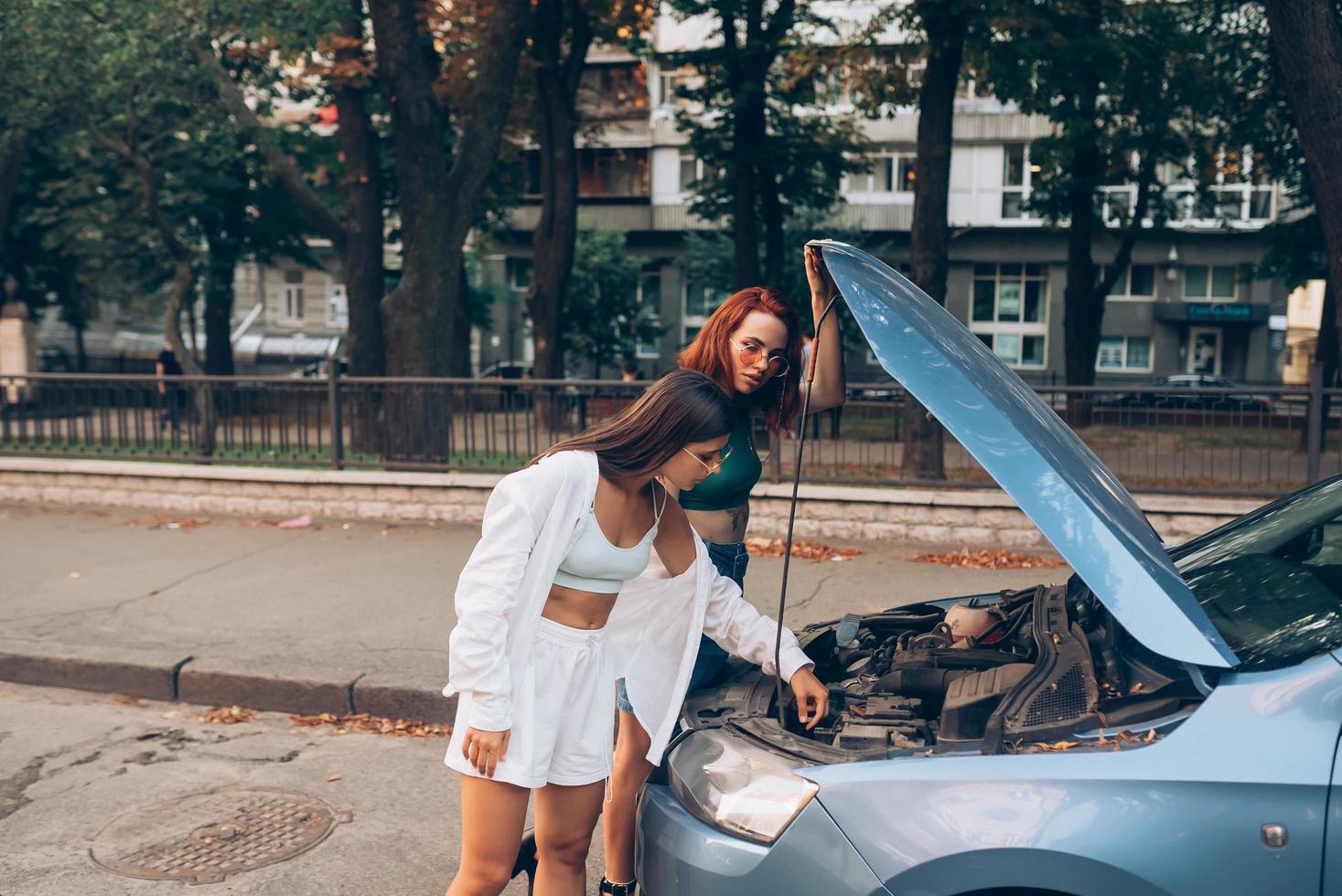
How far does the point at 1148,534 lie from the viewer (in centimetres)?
286

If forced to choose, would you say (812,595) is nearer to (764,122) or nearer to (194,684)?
(194,684)

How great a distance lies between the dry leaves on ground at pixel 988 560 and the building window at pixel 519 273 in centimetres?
3539

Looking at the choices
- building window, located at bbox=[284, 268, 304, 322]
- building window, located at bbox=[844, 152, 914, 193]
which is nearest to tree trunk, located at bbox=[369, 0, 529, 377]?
building window, located at bbox=[844, 152, 914, 193]

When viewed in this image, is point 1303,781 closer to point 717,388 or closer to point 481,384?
point 717,388

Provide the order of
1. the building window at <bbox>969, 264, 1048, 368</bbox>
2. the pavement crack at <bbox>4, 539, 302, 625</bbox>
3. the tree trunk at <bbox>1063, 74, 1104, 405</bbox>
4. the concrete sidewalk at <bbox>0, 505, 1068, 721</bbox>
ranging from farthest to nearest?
the building window at <bbox>969, 264, 1048, 368</bbox> < the tree trunk at <bbox>1063, 74, 1104, 405</bbox> < the pavement crack at <bbox>4, 539, 302, 625</bbox> < the concrete sidewalk at <bbox>0, 505, 1068, 721</bbox>

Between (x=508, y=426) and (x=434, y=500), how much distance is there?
38.0 inches

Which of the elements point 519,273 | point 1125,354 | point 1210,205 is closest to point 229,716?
point 1210,205

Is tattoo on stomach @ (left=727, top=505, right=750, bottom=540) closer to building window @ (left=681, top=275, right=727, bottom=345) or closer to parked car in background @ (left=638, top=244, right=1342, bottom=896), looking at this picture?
parked car in background @ (left=638, top=244, right=1342, bottom=896)

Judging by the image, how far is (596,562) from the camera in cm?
294

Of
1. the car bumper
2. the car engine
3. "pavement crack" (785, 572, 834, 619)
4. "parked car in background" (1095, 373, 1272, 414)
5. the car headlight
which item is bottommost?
"pavement crack" (785, 572, 834, 619)

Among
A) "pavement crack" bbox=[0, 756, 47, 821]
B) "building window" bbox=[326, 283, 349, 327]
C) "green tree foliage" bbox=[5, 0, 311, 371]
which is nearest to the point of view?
"pavement crack" bbox=[0, 756, 47, 821]

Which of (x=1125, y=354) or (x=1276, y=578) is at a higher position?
(x=1276, y=578)

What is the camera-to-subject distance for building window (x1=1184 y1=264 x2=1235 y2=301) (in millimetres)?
38875

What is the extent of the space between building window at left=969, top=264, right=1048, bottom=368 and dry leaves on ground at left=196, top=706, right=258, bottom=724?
36178 millimetres
